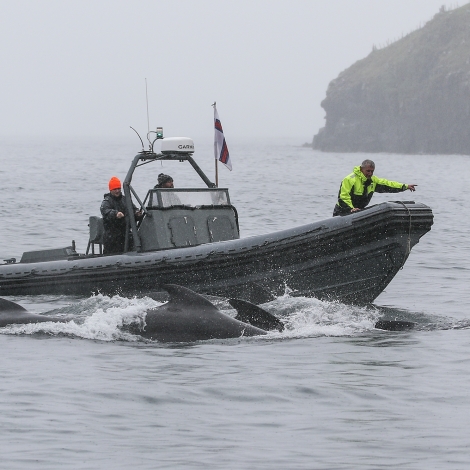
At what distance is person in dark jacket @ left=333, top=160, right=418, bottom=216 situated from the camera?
586 inches

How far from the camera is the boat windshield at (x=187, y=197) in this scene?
16.0 meters

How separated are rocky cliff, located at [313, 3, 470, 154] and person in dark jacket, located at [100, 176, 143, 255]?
11163cm

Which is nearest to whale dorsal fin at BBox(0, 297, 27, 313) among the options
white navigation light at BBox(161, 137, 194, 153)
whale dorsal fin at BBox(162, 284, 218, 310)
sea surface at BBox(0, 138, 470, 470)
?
sea surface at BBox(0, 138, 470, 470)

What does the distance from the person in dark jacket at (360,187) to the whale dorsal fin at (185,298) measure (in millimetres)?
3768

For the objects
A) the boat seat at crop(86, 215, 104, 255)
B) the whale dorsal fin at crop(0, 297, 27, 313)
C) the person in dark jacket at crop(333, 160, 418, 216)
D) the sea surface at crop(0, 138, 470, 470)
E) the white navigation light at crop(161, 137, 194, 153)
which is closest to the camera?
the sea surface at crop(0, 138, 470, 470)

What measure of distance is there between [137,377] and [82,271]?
217 inches

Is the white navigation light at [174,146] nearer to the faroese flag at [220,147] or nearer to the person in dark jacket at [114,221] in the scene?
the person in dark jacket at [114,221]

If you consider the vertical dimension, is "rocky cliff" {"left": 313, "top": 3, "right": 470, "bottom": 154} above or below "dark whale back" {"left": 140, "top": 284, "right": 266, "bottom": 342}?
above

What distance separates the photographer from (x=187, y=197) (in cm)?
1620

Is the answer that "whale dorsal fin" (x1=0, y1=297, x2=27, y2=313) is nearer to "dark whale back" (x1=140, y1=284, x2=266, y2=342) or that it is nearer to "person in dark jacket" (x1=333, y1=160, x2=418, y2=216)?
"dark whale back" (x1=140, y1=284, x2=266, y2=342)

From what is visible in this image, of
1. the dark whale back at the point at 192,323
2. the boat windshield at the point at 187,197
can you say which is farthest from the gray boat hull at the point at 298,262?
the dark whale back at the point at 192,323

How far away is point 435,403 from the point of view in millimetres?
9500

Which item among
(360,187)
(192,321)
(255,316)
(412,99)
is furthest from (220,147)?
(412,99)

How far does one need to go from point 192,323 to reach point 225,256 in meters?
3.13
